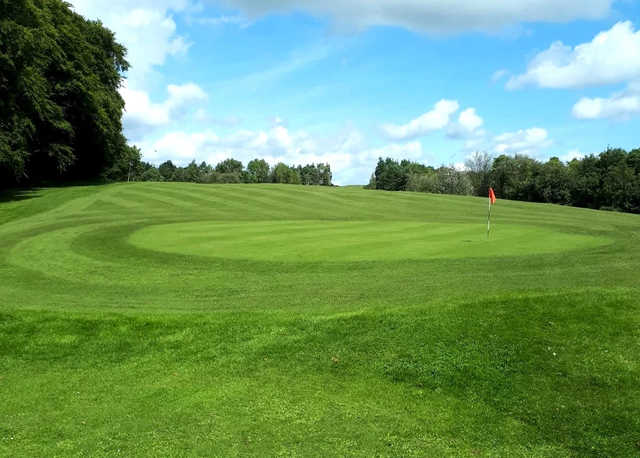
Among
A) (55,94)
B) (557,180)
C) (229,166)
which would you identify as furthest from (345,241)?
(229,166)

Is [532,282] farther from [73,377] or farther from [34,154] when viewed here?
[34,154]

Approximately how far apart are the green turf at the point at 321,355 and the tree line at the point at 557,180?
7976 cm

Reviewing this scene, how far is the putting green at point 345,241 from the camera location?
15344 millimetres

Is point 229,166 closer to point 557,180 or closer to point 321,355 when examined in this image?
point 557,180

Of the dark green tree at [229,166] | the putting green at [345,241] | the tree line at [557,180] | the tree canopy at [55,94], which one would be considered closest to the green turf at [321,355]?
the putting green at [345,241]

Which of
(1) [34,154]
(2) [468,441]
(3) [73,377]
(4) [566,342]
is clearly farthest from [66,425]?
(1) [34,154]

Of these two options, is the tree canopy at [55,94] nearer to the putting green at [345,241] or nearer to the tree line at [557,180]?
the putting green at [345,241]

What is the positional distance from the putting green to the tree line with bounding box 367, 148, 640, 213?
228 feet

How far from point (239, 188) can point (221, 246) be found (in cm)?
2933

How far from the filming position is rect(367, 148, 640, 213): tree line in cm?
8238

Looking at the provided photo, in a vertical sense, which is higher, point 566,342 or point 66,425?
point 566,342

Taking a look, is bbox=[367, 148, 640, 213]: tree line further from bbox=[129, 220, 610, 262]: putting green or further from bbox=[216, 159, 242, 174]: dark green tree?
bbox=[216, 159, 242, 174]: dark green tree

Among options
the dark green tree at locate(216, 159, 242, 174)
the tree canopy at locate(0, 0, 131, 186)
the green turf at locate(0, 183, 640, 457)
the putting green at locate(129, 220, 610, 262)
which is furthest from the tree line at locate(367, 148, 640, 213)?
the dark green tree at locate(216, 159, 242, 174)

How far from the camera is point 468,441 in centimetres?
571
